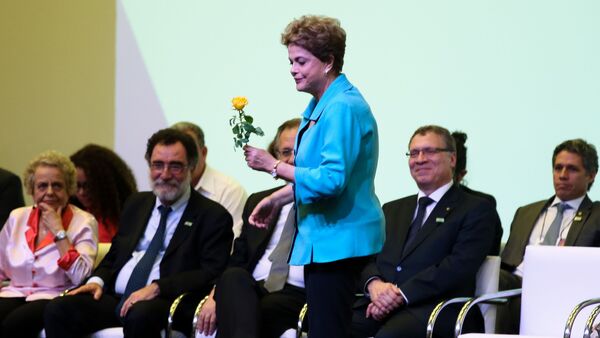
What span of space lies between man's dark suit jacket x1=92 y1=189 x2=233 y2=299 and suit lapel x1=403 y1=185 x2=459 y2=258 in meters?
0.89

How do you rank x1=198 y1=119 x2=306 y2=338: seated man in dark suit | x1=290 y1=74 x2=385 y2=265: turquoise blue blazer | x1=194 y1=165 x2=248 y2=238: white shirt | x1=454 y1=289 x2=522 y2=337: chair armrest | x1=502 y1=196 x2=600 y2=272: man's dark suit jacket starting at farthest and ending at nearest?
x1=194 y1=165 x2=248 y2=238: white shirt → x1=502 y1=196 x2=600 y2=272: man's dark suit jacket → x1=198 y1=119 x2=306 y2=338: seated man in dark suit → x1=454 y1=289 x2=522 y2=337: chair armrest → x1=290 y1=74 x2=385 y2=265: turquoise blue blazer

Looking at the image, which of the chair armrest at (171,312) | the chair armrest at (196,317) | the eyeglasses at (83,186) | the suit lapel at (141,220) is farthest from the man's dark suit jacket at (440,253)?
the eyeglasses at (83,186)

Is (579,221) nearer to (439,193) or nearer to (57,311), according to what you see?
(439,193)

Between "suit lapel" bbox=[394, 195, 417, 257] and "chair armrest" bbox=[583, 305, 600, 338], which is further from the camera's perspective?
"suit lapel" bbox=[394, 195, 417, 257]

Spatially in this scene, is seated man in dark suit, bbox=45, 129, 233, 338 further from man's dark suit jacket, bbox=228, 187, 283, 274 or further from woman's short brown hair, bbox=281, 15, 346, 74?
woman's short brown hair, bbox=281, 15, 346, 74

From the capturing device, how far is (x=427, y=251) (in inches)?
193

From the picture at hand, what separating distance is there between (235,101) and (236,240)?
1958 millimetres

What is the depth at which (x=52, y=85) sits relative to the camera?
23.9ft

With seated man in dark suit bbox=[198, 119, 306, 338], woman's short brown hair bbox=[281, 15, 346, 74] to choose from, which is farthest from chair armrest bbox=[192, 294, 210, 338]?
woman's short brown hair bbox=[281, 15, 346, 74]

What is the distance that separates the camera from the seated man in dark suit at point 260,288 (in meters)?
4.76

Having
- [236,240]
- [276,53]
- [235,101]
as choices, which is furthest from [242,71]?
[235,101]

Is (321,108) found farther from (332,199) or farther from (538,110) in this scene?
(538,110)

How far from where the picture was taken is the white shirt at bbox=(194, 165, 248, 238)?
6000 millimetres

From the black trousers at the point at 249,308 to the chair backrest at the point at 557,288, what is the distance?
1.06 meters
